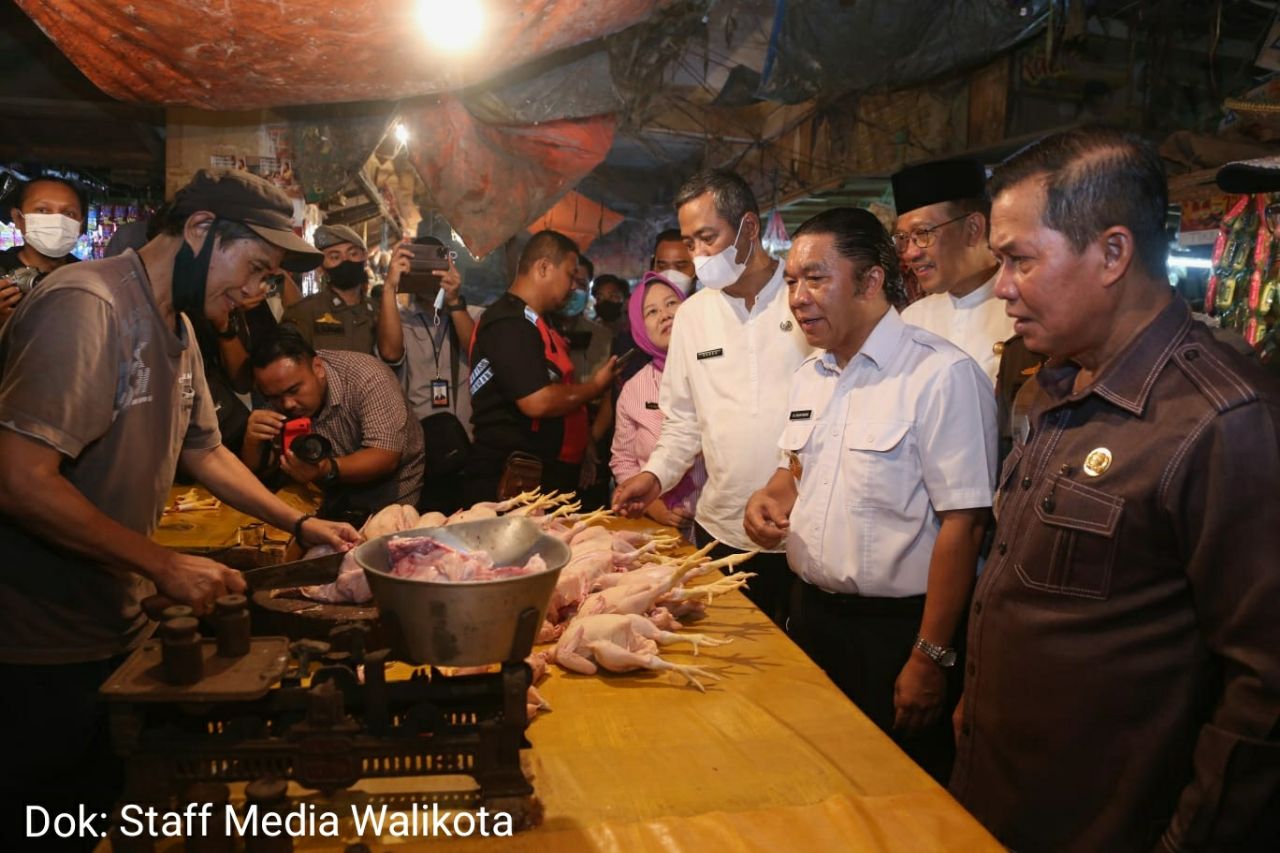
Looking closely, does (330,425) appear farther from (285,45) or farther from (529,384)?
(285,45)

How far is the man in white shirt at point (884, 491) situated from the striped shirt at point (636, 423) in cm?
193

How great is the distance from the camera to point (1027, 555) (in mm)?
1966

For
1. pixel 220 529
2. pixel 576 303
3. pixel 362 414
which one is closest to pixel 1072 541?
pixel 362 414

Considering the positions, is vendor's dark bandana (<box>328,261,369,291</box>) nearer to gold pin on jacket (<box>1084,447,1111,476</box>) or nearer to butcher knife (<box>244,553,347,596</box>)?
butcher knife (<box>244,553,347,596</box>)

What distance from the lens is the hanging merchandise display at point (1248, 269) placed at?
12.3 ft

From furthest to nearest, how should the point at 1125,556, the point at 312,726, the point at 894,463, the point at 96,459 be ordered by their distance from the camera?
the point at 894,463, the point at 96,459, the point at 1125,556, the point at 312,726

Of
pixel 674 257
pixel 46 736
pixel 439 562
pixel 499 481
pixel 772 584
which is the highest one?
pixel 674 257

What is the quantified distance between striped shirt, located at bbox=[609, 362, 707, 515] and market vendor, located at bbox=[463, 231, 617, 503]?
0.69 ft

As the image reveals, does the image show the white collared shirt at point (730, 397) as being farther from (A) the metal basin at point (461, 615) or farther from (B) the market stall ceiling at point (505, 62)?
(A) the metal basin at point (461, 615)

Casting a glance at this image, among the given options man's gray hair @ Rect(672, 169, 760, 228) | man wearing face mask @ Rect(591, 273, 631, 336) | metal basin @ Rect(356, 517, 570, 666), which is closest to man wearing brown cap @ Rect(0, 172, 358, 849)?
metal basin @ Rect(356, 517, 570, 666)

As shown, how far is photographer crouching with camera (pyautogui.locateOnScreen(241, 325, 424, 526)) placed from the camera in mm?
4105

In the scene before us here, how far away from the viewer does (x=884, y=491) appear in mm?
2701

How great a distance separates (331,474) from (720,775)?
2930 mm

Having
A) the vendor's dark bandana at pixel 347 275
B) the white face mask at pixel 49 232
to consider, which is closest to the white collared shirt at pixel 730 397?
the vendor's dark bandana at pixel 347 275
